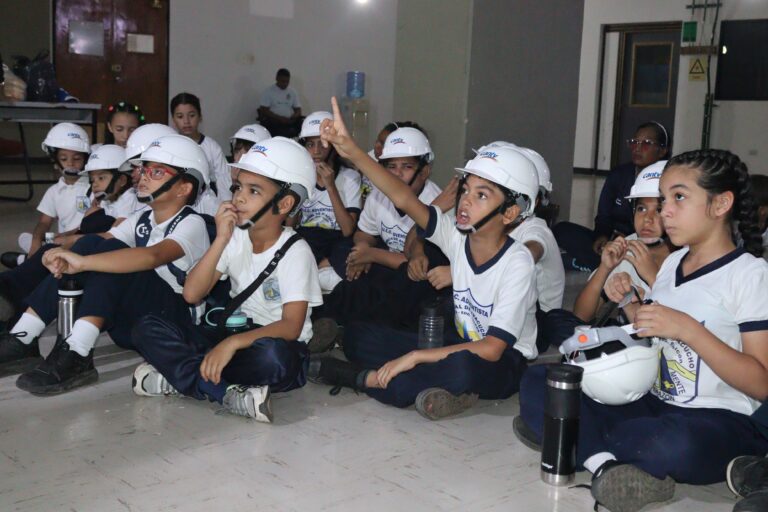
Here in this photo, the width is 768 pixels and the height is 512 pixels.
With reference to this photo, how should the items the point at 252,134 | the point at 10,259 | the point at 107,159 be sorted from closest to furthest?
the point at 107,159
the point at 252,134
the point at 10,259

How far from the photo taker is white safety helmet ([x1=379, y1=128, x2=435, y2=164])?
476cm

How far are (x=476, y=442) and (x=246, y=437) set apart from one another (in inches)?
31.8

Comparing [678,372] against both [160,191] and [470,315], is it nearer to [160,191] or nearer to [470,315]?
[470,315]

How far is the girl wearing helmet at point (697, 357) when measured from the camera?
259cm

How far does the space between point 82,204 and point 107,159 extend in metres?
0.52

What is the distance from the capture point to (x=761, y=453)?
A: 9.16ft

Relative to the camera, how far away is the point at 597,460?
108 inches

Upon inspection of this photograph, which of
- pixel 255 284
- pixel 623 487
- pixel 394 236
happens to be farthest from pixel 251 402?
pixel 394 236

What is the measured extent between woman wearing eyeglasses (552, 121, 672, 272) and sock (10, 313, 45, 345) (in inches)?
137

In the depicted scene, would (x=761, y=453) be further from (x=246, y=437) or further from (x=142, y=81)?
(x=142, y=81)

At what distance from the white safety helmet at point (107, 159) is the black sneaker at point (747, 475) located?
3464 mm

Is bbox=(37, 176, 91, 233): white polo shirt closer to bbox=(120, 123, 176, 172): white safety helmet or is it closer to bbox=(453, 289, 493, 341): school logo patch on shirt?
bbox=(120, 123, 176, 172): white safety helmet

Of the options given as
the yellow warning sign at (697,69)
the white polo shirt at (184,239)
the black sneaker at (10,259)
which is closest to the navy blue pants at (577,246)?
the white polo shirt at (184,239)

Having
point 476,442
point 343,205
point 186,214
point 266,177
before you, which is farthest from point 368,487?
point 343,205
